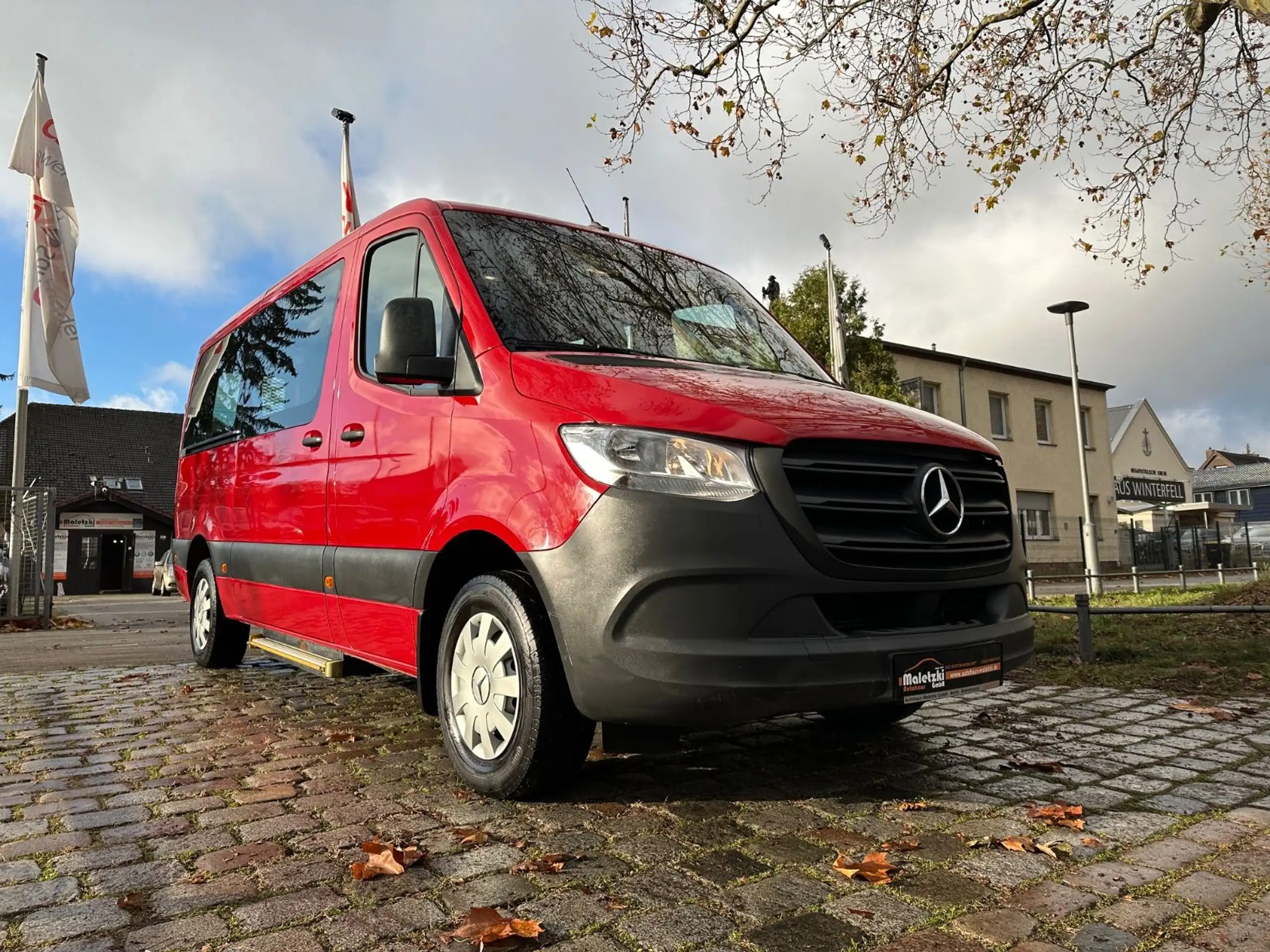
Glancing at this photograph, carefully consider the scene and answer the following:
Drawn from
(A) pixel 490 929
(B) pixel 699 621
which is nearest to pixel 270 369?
(B) pixel 699 621

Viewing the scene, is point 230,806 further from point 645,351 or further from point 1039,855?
point 1039,855

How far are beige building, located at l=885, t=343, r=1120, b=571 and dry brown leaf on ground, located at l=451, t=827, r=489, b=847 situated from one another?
88.3 feet

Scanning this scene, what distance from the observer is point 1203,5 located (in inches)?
310

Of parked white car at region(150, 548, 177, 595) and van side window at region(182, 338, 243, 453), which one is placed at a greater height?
van side window at region(182, 338, 243, 453)

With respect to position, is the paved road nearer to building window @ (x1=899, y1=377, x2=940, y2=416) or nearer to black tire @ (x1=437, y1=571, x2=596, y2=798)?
black tire @ (x1=437, y1=571, x2=596, y2=798)

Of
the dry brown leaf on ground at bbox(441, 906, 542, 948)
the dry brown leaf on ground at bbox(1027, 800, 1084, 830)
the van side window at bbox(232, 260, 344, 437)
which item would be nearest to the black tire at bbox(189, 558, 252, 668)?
the van side window at bbox(232, 260, 344, 437)

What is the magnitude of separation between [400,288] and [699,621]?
2.23 metres

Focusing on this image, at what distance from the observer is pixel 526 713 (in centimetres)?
309

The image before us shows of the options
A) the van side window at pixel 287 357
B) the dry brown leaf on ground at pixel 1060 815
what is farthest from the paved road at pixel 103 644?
the dry brown leaf on ground at pixel 1060 815

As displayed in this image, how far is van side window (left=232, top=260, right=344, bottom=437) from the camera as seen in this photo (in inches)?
187

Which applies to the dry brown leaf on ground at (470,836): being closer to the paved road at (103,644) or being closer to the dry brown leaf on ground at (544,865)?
the dry brown leaf on ground at (544,865)

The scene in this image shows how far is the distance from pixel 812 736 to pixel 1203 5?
24.5 feet

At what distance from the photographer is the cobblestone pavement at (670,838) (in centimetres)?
223

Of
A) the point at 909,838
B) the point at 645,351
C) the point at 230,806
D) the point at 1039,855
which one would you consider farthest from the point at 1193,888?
the point at 230,806
